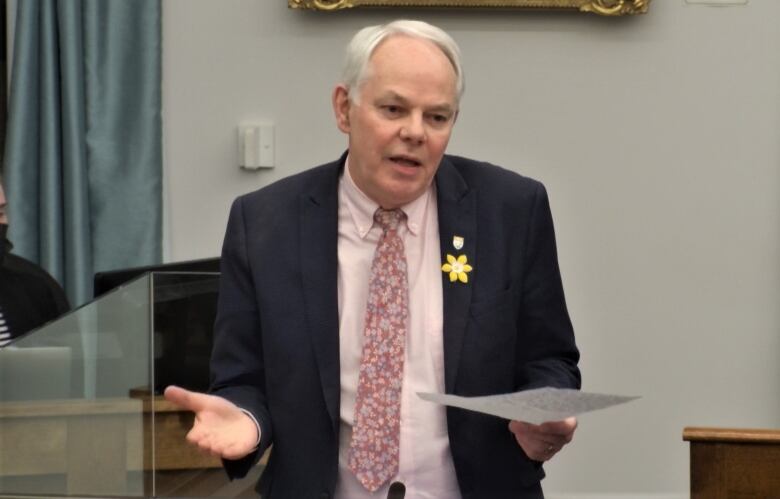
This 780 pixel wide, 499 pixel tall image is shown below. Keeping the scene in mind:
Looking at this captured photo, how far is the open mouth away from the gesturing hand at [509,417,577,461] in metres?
0.46

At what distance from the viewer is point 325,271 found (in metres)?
2.36

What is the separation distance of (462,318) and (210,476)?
1.07 m

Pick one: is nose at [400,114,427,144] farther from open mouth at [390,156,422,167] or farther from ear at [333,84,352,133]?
ear at [333,84,352,133]

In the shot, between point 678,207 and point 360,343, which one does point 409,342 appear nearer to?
point 360,343

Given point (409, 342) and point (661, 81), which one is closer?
point (409, 342)

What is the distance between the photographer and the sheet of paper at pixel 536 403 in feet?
6.32

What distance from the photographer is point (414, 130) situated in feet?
7.52

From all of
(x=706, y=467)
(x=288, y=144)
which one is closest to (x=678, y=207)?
(x=288, y=144)

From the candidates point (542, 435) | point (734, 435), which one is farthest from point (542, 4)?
point (542, 435)

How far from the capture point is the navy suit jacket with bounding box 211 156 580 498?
7.46 feet

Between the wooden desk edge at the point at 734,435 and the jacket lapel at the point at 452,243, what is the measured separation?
3.50ft

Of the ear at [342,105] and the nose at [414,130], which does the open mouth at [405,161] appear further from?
the ear at [342,105]

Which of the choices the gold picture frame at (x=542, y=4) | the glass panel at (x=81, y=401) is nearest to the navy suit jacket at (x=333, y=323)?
the glass panel at (x=81, y=401)

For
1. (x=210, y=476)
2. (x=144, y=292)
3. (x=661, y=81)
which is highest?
(x=661, y=81)
